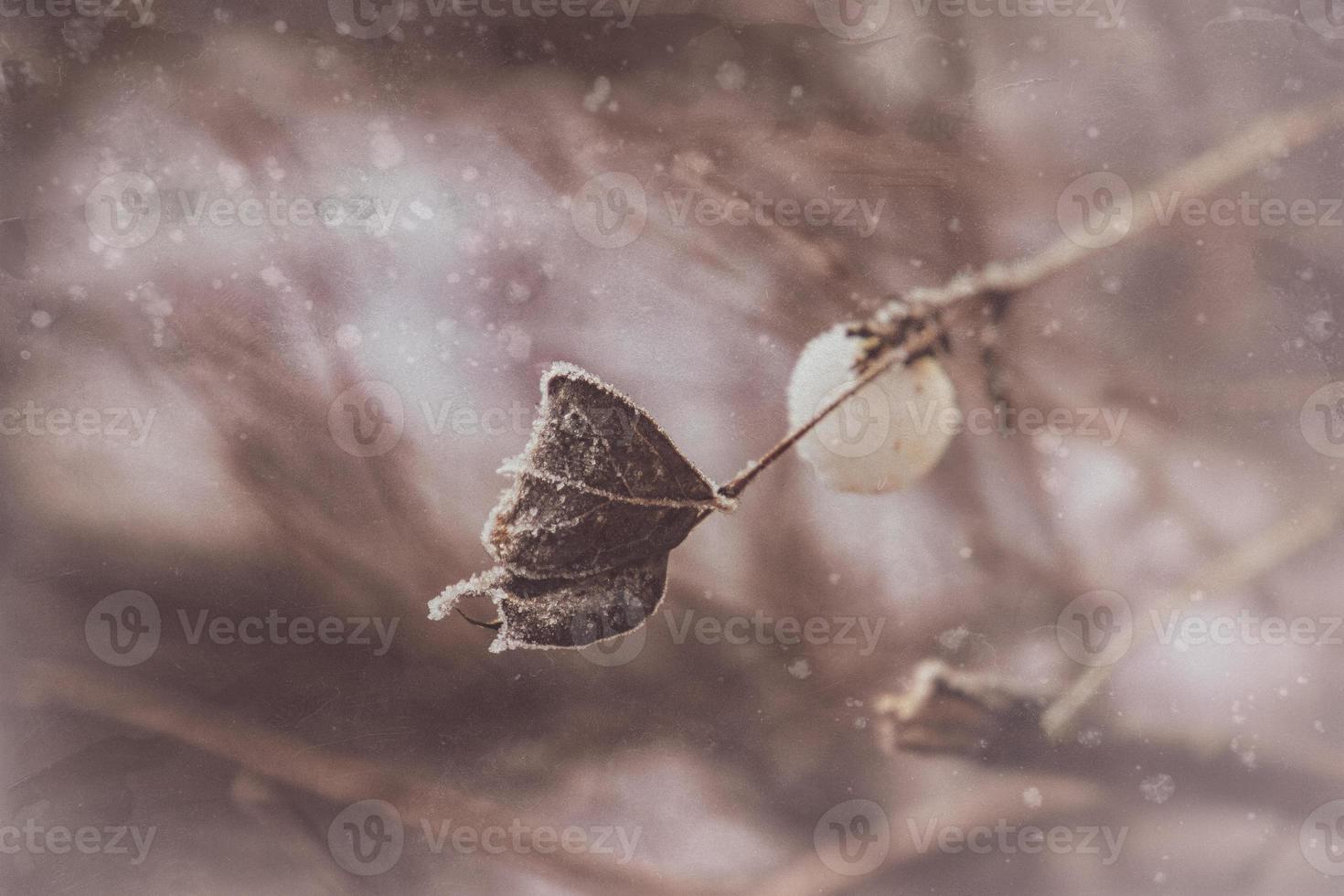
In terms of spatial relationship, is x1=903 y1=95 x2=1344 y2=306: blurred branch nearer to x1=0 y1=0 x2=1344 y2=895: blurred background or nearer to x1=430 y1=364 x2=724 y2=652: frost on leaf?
x1=0 y1=0 x2=1344 y2=895: blurred background

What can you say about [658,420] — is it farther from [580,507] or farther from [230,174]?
[230,174]

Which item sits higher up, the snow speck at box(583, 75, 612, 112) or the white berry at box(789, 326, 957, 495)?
the snow speck at box(583, 75, 612, 112)

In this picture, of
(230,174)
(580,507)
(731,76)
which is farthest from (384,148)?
(580,507)

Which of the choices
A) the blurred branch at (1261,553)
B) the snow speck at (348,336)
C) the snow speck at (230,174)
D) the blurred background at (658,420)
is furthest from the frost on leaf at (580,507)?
the blurred branch at (1261,553)

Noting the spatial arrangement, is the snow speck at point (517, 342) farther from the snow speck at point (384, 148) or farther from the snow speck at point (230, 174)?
the snow speck at point (230, 174)

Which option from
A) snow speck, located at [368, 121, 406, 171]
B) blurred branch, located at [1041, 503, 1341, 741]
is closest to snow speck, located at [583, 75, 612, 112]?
snow speck, located at [368, 121, 406, 171]

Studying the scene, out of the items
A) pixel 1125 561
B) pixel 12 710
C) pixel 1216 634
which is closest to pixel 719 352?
pixel 1125 561
